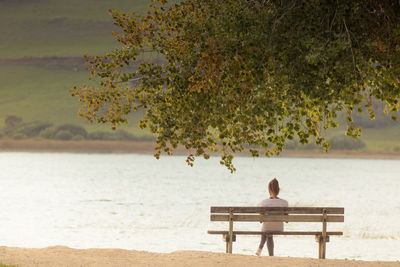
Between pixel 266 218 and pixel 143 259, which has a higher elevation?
pixel 266 218

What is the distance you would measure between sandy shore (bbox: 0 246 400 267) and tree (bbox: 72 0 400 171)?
2633mm

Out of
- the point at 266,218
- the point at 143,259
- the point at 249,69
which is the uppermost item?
the point at 249,69

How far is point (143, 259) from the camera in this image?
13.4m

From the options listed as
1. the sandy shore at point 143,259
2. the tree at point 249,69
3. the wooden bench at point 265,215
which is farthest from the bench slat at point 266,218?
the tree at point 249,69

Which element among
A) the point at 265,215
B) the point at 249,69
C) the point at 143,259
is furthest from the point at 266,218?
the point at 249,69

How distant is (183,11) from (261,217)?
16.8 feet

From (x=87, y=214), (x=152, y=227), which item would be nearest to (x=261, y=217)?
(x=152, y=227)

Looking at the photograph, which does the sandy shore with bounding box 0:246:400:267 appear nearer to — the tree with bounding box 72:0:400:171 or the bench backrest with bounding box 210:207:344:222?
the bench backrest with bounding box 210:207:344:222

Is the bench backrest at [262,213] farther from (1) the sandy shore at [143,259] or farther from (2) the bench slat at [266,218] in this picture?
(1) the sandy shore at [143,259]

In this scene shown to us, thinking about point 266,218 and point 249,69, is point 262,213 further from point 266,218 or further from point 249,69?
point 249,69

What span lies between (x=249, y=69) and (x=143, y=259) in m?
5.46

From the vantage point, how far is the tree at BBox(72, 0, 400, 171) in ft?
30.6

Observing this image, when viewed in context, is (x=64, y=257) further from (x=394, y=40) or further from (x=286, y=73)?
(x=394, y=40)

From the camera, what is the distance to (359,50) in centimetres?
934
